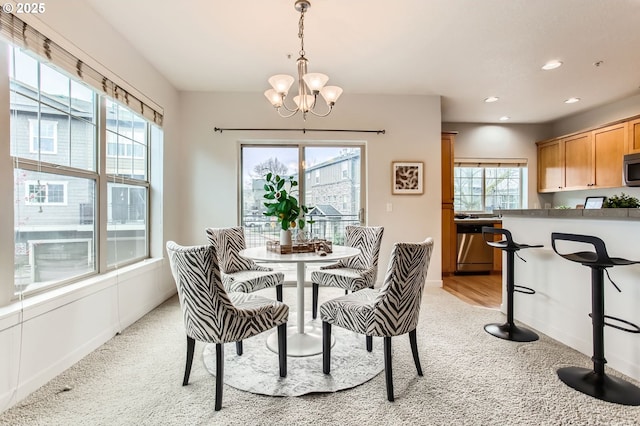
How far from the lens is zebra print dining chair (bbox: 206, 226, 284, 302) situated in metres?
2.64

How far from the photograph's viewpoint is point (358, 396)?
5.88ft

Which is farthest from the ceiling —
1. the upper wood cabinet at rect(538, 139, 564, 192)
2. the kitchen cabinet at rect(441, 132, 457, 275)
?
the upper wood cabinet at rect(538, 139, 564, 192)

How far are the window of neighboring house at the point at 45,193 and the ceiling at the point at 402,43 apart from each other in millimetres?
1381

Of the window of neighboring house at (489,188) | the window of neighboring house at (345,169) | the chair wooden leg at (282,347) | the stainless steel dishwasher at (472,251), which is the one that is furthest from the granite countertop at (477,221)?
the chair wooden leg at (282,347)

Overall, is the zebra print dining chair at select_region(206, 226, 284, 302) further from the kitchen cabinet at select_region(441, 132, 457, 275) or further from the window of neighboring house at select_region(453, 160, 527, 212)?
the window of neighboring house at select_region(453, 160, 527, 212)

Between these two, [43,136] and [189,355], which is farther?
[43,136]

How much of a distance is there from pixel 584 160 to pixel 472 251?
2.10 m

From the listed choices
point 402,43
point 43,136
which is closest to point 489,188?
point 402,43

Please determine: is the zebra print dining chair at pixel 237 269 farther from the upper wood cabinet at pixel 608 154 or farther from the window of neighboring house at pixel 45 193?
the upper wood cabinet at pixel 608 154

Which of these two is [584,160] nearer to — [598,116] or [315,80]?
[598,116]

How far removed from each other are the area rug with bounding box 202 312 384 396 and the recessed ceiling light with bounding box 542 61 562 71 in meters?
3.29

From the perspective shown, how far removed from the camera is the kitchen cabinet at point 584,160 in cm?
432

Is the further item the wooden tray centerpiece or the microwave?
the microwave

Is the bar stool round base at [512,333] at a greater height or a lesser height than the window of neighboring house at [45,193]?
lesser
